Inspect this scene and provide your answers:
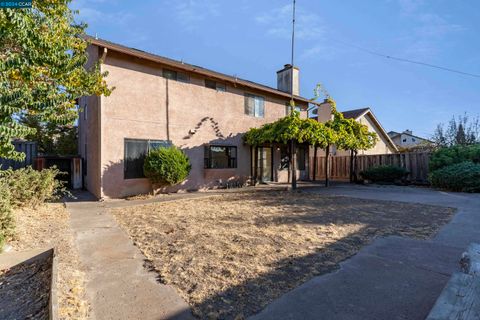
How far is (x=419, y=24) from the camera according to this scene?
494 inches

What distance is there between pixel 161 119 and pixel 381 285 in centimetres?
1045

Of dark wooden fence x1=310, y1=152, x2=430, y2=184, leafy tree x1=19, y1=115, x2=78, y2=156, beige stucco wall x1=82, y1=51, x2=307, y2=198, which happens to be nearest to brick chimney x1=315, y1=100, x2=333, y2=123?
dark wooden fence x1=310, y1=152, x2=430, y2=184

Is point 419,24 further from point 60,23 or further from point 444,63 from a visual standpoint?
point 60,23

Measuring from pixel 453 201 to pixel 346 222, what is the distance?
610 cm

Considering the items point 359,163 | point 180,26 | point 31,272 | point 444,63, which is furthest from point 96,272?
point 444,63

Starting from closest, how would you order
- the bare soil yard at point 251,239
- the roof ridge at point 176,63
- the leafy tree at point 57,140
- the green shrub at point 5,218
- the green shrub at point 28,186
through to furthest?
the bare soil yard at point 251,239, the green shrub at point 5,218, the green shrub at point 28,186, the roof ridge at point 176,63, the leafy tree at point 57,140

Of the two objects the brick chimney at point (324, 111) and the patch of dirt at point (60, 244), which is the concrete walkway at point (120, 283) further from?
the brick chimney at point (324, 111)

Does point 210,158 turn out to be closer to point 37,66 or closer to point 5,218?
point 37,66

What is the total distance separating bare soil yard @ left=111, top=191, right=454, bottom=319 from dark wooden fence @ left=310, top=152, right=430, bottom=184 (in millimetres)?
8134

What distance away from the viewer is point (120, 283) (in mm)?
3318

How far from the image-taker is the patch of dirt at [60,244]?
277 centimetres

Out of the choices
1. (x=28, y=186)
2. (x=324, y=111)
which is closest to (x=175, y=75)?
(x=28, y=186)

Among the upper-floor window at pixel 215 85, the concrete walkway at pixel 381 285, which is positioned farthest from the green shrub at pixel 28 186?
the upper-floor window at pixel 215 85

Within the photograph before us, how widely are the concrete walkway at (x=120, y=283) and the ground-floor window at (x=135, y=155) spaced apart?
5.11 metres
